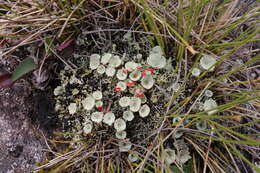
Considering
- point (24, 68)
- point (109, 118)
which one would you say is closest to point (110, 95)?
point (109, 118)

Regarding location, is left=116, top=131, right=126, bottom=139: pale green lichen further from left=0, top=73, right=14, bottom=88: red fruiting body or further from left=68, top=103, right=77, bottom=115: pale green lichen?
left=0, top=73, right=14, bottom=88: red fruiting body

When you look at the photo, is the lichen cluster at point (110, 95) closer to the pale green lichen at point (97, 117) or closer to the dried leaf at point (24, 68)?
the pale green lichen at point (97, 117)

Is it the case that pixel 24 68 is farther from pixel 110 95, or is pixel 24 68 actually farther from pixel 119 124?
pixel 119 124

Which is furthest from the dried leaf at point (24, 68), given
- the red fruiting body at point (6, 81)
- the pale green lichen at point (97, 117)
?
the pale green lichen at point (97, 117)

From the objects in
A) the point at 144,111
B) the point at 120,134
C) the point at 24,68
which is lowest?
the point at 120,134

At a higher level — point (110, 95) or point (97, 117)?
point (110, 95)

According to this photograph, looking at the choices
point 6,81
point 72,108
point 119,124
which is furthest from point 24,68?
point 119,124

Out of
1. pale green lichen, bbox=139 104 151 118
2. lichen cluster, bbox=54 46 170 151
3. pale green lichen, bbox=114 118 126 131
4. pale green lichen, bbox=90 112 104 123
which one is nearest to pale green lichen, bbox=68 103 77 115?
lichen cluster, bbox=54 46 170 151

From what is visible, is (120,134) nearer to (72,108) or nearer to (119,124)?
(119,124)

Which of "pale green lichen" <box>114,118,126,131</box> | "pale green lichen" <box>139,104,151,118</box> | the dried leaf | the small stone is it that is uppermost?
Result: the dried leaf
